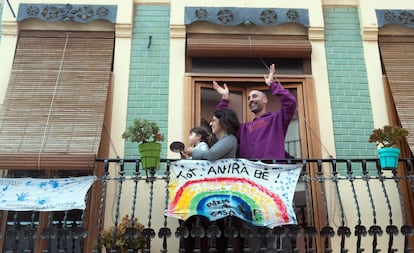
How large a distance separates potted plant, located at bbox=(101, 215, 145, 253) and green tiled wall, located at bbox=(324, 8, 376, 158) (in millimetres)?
2606

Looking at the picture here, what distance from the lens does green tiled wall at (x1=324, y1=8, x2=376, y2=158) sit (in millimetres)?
6039

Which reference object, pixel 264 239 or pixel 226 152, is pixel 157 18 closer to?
pixel 226 152

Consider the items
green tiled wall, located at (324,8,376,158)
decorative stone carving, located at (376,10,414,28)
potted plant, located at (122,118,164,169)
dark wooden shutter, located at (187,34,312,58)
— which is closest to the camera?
potted plant, located at (122,118,164,169)

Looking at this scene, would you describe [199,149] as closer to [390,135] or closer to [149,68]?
[149,68]

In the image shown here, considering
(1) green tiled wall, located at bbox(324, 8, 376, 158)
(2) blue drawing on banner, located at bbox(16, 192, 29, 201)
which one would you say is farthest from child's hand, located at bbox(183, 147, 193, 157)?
(1) green tiled wall, located at bbox(324, 8, 376, 158)

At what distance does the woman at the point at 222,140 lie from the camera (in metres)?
4.99

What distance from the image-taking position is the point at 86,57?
20.6 ft

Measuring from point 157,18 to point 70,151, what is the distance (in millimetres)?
2259

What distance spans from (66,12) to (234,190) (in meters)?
3.40

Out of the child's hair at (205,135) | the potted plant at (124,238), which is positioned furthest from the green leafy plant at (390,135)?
the potted plant at (124,238)

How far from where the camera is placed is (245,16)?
21.6 feet

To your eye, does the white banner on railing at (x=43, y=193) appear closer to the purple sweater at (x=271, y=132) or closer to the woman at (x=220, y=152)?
the woman at (x=220, y=152)

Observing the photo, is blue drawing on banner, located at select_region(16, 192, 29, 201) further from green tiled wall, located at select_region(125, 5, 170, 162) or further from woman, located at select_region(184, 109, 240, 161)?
woman, located at select_region(184, 109, 240, 161)

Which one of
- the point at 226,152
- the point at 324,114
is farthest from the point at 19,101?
the point at 324,114
